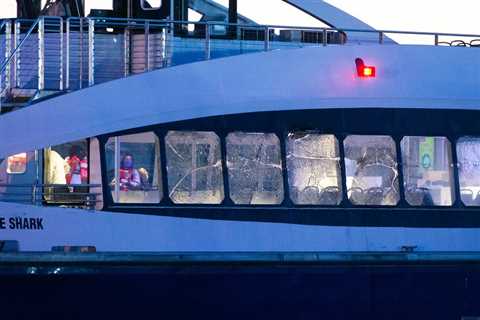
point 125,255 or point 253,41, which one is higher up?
point 253,41

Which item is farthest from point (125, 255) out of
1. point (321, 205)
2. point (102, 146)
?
point (321, 205)

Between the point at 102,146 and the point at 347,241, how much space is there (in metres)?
2.18

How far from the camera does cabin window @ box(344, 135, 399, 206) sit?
992 cm

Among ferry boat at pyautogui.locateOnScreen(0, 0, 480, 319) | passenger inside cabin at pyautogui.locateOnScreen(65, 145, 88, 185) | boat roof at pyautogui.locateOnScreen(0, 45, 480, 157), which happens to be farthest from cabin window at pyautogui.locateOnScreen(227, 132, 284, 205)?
passenger inside cabin at pyautogui.locateOnScreen(65, 145, 88, 185)

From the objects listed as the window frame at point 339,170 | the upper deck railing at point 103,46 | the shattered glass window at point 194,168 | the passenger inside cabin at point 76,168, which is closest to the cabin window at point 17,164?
the passenger inside cabin at point 76,168

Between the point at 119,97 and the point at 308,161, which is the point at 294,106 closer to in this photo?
the point at 308,161

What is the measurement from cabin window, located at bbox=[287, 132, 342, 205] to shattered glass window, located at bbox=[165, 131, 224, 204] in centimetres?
62

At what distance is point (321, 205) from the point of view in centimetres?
982

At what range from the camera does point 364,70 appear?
32.7 feet

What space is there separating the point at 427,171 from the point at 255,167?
1.52 metres

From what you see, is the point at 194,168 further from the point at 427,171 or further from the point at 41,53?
the point at 427,171
